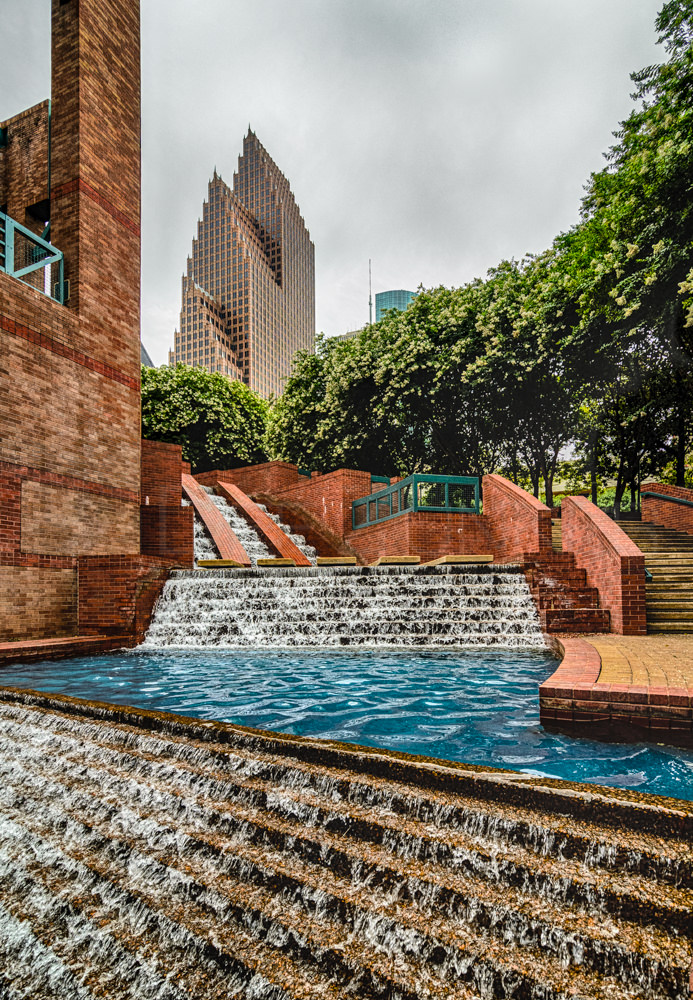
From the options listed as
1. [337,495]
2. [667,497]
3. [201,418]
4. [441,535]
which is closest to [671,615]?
[441,535]

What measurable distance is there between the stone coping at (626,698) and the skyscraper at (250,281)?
95.8m

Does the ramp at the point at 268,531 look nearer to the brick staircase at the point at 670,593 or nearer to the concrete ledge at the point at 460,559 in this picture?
the concrete ledge at the point at 460,559

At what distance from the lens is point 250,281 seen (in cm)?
12269

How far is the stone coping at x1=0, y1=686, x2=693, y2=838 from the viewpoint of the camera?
6.56ft

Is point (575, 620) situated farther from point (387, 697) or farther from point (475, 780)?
point (475, 780)

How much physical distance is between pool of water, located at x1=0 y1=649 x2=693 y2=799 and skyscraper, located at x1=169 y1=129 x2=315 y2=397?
3667 inches

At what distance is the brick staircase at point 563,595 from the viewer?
782 cm

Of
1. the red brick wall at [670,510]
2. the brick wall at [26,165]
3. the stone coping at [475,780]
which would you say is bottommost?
the stone coping at [475,780]

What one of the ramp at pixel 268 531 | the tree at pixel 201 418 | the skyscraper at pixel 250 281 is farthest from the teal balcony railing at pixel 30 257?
the skyscraper at pixel 250 281

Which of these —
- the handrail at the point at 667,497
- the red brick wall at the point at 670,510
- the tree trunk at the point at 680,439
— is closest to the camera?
the handrail at the point at 667,497

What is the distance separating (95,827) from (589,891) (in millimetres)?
Answer: 2180

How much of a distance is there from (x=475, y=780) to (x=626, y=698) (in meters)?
1.89

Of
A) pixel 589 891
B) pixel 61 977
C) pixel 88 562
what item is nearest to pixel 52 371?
pixel 88 562

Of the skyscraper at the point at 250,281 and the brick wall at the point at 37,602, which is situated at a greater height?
the skyscraper at the point at 250,281
